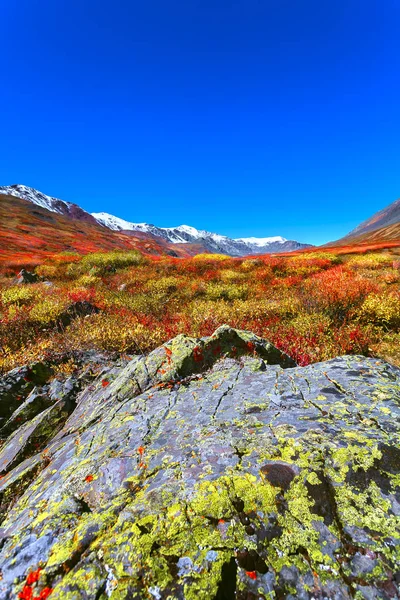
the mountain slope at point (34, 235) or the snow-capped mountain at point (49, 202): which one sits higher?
the snow-capped mountain at point (49, 202)

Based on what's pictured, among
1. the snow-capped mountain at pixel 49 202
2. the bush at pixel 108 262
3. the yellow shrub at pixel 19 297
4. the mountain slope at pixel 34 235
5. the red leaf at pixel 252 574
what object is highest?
the snow-capped mountain at pixel 49 202

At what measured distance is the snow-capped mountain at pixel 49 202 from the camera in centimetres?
15512

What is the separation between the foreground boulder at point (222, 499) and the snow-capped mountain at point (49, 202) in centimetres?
16595

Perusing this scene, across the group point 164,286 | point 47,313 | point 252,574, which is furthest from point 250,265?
point 252,574

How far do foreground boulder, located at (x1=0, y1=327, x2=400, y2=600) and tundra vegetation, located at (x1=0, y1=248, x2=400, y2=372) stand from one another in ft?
15.8

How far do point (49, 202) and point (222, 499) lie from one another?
19472 cm

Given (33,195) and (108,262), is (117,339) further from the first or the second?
(33,195)

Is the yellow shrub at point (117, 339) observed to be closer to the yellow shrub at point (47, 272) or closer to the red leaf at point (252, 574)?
the red leaf at point (252, 574)

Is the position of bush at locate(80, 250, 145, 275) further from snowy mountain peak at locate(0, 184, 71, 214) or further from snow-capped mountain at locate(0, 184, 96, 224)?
snowy mountain peak at locate(0, 184, 71, 214)

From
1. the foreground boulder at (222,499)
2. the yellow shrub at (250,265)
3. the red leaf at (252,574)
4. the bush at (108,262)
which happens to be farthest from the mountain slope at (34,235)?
the red leaf at (252,574)

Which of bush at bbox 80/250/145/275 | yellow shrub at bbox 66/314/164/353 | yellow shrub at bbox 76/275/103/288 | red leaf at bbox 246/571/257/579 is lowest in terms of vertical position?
yellow shrub at bbox 66/314/164/353

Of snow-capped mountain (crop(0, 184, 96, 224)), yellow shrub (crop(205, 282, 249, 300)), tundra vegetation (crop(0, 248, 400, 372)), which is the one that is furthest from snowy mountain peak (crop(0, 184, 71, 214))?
yellow shrub (crop(205, 282, 249, 300))

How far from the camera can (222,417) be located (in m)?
3.85

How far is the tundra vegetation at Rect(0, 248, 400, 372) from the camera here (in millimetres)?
9453
